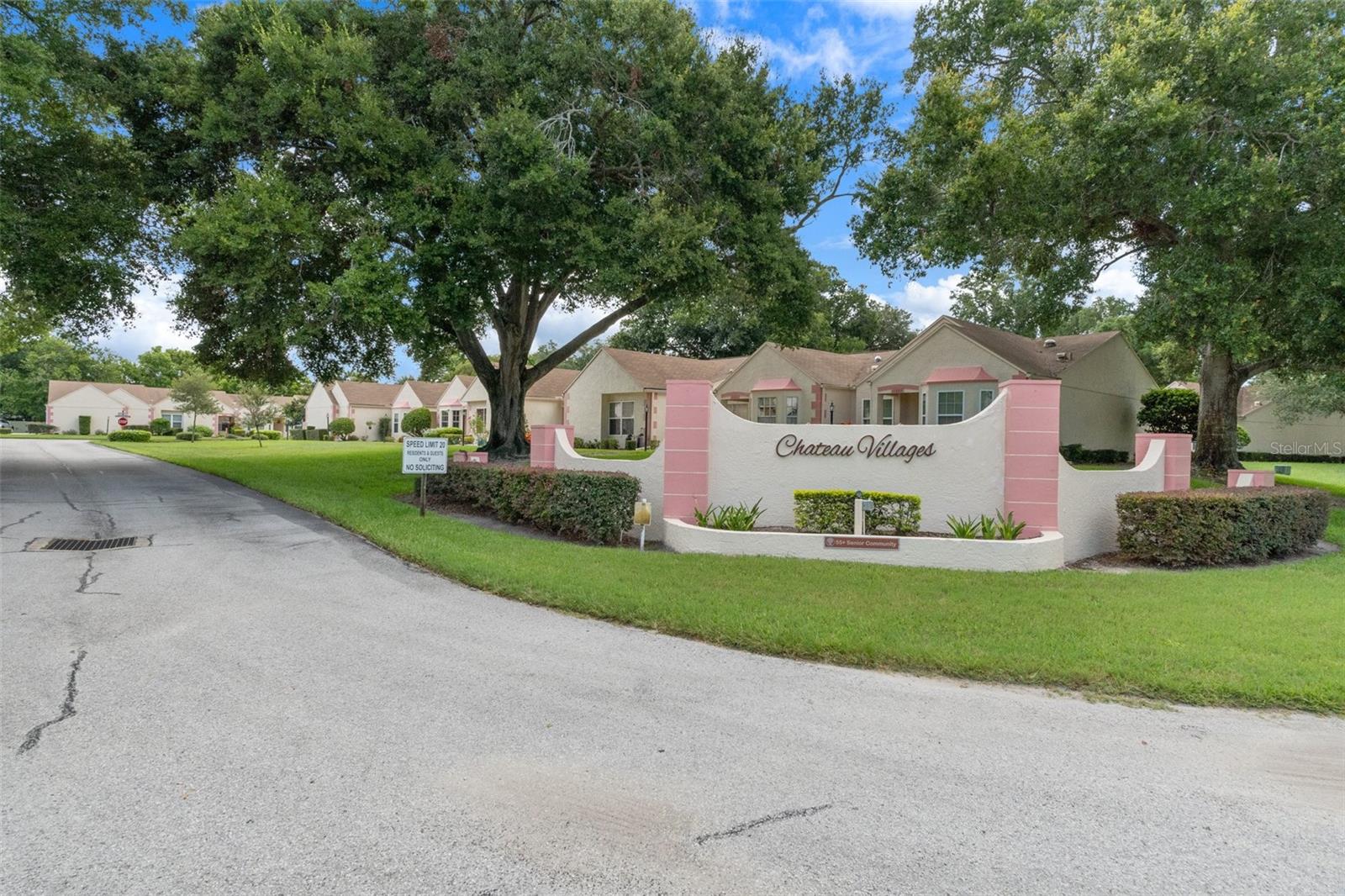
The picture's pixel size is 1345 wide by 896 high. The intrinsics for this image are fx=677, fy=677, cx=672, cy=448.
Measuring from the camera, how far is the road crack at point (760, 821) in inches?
116

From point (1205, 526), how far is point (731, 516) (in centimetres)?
644

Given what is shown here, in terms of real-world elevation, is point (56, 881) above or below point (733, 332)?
below

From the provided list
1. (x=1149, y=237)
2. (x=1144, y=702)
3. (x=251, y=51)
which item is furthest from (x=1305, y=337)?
(x=251, y=51)

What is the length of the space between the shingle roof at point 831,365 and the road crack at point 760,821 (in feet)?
80.4

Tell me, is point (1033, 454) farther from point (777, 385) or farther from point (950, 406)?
point (777, 385)

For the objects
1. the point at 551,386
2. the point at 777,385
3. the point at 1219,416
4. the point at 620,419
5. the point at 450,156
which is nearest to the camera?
the point at 450,156

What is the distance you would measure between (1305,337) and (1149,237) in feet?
16.1

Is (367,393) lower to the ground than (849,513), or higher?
higher

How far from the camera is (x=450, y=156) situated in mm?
14977

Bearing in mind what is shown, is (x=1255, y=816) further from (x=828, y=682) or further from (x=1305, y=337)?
(x=1305, y=337)

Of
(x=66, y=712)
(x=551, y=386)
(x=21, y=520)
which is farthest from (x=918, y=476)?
(x=551, y=386)

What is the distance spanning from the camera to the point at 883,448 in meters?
10.1

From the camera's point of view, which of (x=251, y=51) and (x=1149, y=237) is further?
(x=1149, y=237)

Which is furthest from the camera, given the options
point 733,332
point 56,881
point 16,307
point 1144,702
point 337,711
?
point 733,332
